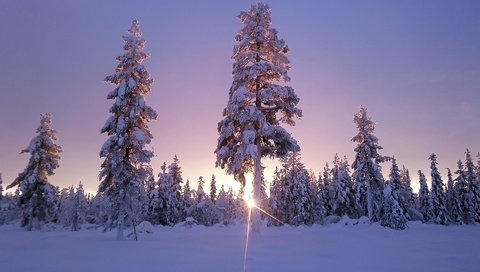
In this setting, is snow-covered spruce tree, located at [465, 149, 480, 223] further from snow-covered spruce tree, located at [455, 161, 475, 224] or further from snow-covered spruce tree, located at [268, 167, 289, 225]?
snow-covered spruce tree, located at [268, 167, 289, 225]

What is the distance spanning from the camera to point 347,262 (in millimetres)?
9516

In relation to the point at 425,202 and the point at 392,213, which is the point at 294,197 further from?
the point at 425,202

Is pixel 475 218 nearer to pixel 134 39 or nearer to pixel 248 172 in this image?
pixel 248 172

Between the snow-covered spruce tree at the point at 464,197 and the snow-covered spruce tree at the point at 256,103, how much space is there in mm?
54302

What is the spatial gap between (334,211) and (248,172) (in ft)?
134

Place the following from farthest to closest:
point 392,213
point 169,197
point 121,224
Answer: point 169,197 → point 392,213 → point 121,224

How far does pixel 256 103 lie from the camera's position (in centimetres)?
2222

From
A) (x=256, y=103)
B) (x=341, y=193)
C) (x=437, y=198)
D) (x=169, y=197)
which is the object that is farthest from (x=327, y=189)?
(x=256, y=103)

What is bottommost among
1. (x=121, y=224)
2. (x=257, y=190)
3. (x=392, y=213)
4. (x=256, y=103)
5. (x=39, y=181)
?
(x=121, y=224)

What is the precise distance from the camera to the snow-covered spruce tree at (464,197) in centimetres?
6084

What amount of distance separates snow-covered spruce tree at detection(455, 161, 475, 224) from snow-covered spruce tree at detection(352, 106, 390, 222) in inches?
1129

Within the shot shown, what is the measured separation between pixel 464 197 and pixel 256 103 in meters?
56.8

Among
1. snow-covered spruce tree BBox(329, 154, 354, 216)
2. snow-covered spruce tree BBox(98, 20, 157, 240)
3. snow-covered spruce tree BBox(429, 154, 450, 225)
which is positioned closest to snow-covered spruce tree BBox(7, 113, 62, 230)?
snow-covered spruce tree BBox(98, 20, 157, 240)

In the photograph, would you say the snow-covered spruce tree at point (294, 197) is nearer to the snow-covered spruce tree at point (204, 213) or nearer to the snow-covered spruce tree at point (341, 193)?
the snow-covered spruce tree at point (341, 193)
